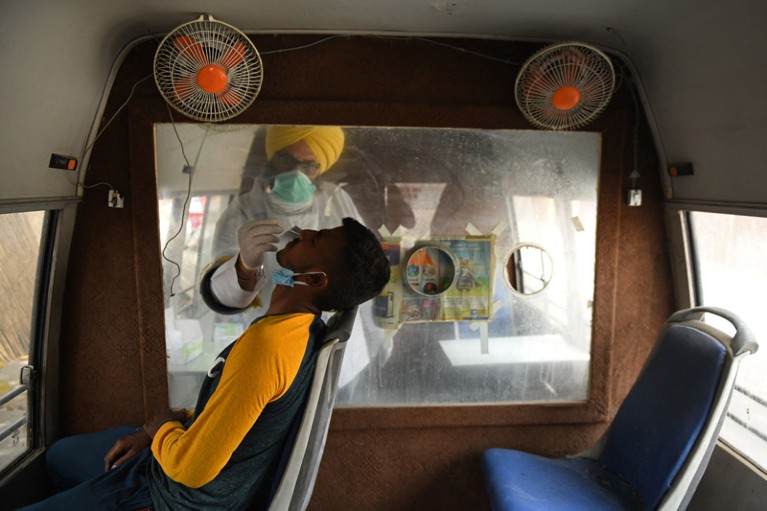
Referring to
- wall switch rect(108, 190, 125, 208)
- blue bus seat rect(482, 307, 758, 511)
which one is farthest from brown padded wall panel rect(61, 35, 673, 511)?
blue bus seat rect(482, 307, 758, 511)

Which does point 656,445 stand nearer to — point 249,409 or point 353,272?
point 353,272

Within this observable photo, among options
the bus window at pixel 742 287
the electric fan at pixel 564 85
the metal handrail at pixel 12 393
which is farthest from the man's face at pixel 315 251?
the bus window at pixel 742 287

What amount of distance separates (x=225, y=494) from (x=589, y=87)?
7.08 ft

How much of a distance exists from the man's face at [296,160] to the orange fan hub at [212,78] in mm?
384

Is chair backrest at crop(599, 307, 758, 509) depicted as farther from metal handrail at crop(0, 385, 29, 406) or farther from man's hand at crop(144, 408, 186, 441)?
metal handrail at crop(0, 385, 29, 406)

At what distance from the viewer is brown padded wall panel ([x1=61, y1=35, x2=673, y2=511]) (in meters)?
2.08

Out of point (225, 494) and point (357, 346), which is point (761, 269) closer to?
point (357, 346)

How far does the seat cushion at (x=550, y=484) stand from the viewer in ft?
5.93

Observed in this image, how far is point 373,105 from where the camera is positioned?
6.91 feet

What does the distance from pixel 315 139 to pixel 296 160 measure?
13 centimetres

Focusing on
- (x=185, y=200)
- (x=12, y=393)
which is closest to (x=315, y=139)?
(x=185, y=200)

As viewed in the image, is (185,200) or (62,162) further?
(185,200)

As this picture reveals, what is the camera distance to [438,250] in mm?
2217

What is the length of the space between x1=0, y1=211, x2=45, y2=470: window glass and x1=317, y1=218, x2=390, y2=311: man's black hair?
1.38 metres
